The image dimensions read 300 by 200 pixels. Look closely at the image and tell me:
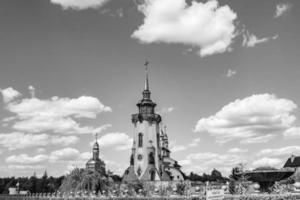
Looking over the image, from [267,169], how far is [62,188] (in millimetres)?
34832

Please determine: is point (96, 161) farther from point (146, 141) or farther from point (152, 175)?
point (152, 175)

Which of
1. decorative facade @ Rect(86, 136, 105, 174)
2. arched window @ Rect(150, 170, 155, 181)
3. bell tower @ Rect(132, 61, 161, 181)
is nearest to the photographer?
arched window @ Rect(150, 170, 155, 181)

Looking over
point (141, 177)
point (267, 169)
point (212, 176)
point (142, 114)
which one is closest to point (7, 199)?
point (141, 177)

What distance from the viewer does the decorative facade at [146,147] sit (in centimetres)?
9144

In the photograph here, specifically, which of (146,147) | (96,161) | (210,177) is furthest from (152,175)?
(210,177)

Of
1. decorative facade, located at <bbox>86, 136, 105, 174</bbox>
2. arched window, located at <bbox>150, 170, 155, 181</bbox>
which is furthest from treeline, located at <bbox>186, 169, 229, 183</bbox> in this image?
arched window, located at <bbox>150, 170, 155, 181</bbox>

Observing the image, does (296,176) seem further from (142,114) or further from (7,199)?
(7,199)

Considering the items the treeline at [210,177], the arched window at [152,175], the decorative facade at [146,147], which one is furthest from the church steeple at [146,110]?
the treeline at [210,177]

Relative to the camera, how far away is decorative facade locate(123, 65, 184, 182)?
91.4m

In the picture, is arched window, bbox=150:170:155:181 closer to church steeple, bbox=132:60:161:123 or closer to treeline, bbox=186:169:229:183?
church steeple, bbox=132:60:161:123

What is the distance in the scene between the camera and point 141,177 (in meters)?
90.6

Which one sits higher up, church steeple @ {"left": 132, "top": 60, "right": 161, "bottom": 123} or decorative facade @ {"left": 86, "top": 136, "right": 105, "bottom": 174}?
church steeple @ {"left": 132, "top": 60, "right": 161, "bottom": 123}

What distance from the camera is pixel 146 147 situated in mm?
94125

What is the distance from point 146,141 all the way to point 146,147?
1571mm
